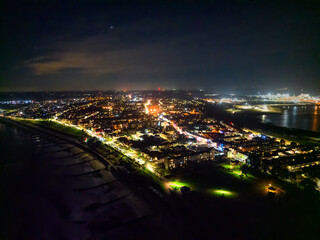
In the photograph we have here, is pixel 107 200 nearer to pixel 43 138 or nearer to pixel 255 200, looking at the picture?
pixel 255 200

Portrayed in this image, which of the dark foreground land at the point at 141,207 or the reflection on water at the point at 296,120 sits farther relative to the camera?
the reflection on water at the point at 296,120

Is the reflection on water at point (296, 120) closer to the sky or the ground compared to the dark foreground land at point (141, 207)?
closer to the ground

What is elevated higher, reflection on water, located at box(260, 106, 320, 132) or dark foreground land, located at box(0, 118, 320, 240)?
dark foreground land, located at box(0, 118, 320, 240)

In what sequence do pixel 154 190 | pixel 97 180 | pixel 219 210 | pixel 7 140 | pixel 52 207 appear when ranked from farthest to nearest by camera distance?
pixel 7 140 → pixel 97 180 → pixel 154 190 → pixel 52 207 → pixel 219 210

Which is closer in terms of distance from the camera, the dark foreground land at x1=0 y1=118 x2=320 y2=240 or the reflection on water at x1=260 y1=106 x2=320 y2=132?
the dark foreground land at x1=0 y1=118 x2=320 y2=240

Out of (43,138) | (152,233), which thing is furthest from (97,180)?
(43,138)

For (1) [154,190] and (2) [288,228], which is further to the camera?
(1) [154,190]

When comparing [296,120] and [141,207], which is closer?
[141,207]

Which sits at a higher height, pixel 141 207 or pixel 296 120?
pixel 141 207
